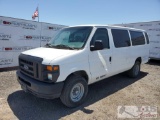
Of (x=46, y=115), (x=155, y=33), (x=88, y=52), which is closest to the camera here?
(x=46, y=115)

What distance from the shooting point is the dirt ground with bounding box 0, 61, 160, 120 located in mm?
3859

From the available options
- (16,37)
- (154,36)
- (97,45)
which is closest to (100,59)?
(97,45)

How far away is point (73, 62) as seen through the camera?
154 inches

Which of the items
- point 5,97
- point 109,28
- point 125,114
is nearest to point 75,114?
point 125,114

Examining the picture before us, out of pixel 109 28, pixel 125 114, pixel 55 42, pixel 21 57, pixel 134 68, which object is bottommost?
pixel 125 114

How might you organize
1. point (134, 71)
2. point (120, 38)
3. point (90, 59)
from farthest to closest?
point (134, 71) → point (120, 38) → point (90, 59)

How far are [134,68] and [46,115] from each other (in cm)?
467

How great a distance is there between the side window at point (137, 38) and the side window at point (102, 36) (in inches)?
78.2

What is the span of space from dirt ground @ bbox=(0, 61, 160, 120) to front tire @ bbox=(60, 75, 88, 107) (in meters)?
0.19

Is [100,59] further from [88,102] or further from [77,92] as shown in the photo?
[88,102]

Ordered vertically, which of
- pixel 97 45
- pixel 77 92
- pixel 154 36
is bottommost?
pixel 77 92

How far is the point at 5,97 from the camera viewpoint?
480cm

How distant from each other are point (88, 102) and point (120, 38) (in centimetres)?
266

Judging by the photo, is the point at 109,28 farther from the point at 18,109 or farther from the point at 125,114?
the point at 18,109
